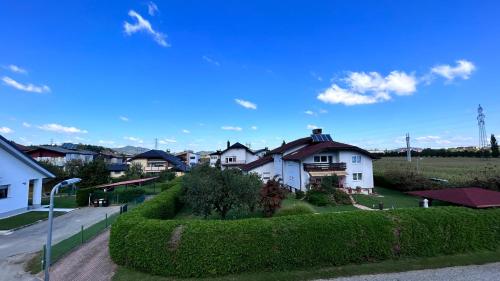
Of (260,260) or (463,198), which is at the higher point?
(463,198)

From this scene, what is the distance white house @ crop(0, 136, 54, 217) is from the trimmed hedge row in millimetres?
21140

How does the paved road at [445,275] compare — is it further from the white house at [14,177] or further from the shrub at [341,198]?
the white house at [14,177]

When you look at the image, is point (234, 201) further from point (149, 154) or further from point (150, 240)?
point (149, 154)

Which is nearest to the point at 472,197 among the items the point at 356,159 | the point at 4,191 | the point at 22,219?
the point at 356,159

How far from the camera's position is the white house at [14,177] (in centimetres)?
2495

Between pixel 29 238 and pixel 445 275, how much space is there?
23642mm

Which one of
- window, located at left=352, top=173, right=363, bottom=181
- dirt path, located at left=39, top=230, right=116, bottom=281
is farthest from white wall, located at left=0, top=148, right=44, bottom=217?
window, located at left=352, top=173, right=363, bottom=181

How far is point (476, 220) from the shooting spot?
41.0 feet

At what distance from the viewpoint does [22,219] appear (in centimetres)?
2336

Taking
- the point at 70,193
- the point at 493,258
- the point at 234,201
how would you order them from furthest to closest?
the point at 70,193, the point at 234,201, the point at 493,258

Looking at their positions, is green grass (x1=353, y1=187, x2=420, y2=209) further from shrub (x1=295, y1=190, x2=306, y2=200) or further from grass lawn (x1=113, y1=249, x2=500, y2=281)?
grass lawn (x1=113, y1=249, x2=500, y2=281)

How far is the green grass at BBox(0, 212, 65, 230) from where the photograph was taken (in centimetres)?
2119

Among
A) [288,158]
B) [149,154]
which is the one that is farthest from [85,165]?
[288,158]

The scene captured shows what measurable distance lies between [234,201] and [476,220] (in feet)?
42.9
